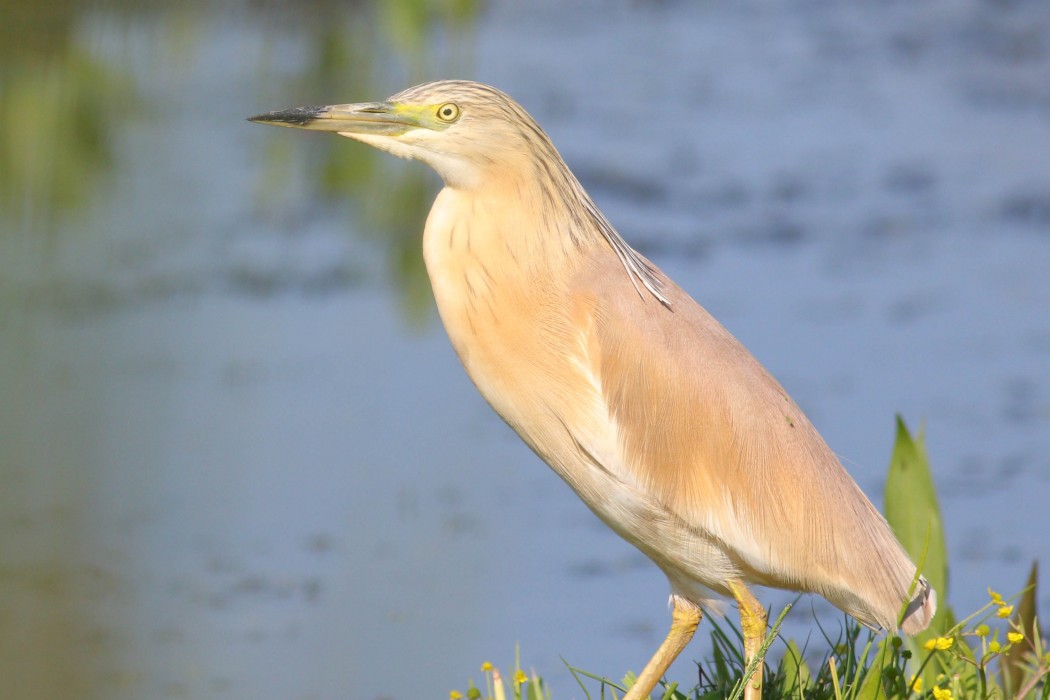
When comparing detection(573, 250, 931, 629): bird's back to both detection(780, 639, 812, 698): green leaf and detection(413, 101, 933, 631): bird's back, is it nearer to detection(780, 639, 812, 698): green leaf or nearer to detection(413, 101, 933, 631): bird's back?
detection(413, 101, 933, 631): bird's back

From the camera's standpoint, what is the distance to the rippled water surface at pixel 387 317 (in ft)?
16.1

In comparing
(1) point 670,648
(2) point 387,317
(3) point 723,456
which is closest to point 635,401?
(3) point 723,456

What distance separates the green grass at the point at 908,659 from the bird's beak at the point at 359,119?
1042 mm

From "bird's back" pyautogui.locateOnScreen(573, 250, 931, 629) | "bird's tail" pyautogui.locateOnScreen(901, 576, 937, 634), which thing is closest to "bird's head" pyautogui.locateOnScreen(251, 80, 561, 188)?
"bird's back" pyautogui.locateOnScreen(573, 250, 931, 629)

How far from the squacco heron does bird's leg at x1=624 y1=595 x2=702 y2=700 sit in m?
0.15

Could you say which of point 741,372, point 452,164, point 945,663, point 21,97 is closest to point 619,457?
point 741,372

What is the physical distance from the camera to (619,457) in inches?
111

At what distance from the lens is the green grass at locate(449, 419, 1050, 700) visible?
2797 millimetres

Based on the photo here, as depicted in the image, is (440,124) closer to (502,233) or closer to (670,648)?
(502,233)

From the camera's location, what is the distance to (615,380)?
2.83m

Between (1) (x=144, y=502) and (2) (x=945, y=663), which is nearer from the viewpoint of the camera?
(2) (x=945, y=663)

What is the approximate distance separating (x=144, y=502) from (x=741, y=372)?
3198 millimetres

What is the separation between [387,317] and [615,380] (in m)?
4.05

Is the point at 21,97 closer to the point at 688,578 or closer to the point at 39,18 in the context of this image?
the point at 39,18
